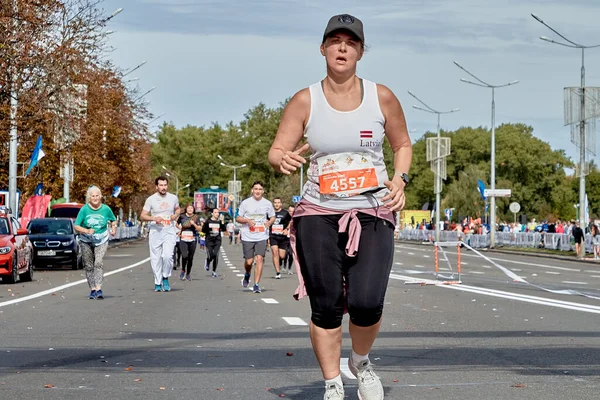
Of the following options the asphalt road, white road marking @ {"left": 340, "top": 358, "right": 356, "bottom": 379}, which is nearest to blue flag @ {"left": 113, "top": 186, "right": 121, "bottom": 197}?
the asphalt road

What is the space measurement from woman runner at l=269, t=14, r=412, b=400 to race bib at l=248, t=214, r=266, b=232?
14.2m

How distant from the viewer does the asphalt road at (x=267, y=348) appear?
751 centimetres

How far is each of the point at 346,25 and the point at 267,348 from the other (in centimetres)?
432

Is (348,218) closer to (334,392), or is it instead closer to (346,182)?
(346,182)

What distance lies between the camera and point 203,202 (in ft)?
346

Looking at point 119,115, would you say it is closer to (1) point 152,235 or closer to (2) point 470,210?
(1) point 152,235

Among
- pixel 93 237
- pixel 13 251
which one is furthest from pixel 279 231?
pixel 93 237

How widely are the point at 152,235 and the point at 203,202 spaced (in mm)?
85281

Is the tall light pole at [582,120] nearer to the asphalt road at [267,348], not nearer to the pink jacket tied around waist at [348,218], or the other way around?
the asphalt road at [267,348]

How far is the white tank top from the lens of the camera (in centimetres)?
638

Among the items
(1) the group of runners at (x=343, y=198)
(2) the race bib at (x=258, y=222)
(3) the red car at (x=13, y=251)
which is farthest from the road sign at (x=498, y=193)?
(1) the group of runners at (x=343, y=198)

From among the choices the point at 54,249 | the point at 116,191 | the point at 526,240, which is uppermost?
the point at 116,191

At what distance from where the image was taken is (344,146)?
21.0ft

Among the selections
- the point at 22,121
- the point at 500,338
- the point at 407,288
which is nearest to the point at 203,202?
the point at 22,121
